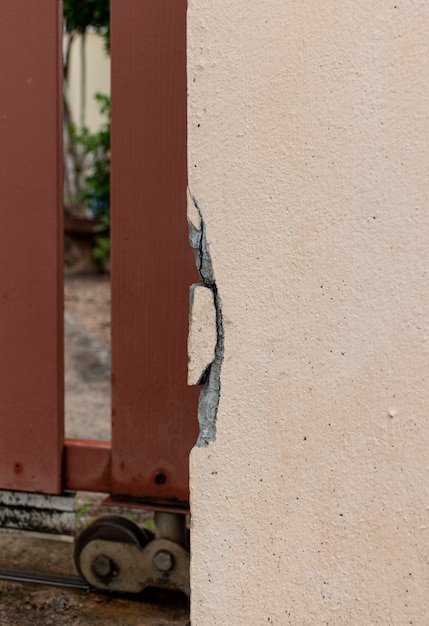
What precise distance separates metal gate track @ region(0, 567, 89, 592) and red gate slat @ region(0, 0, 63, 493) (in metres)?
0.28

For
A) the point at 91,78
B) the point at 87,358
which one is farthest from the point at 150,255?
the point at 91,78

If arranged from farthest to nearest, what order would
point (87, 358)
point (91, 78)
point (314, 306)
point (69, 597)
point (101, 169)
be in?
point (91, 78) < point (101, 169) < point (87, 358) < point (69, 597) < point (314, 306)

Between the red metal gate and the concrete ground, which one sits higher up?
the red metal gate

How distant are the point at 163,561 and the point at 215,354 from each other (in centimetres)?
79

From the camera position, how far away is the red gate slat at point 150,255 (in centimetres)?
203

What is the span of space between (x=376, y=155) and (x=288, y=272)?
0.89ft

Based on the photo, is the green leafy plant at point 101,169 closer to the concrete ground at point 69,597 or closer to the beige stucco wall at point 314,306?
the concrete ground at point 69,597

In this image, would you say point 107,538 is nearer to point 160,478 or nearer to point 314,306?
point 160,478

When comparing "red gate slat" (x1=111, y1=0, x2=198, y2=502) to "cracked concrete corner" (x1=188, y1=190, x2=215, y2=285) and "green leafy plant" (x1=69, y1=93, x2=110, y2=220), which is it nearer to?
"cracked concrete corner" (x1=188, y1=190, x2=215, y2=285)

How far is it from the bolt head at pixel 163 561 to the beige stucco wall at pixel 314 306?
51 cm

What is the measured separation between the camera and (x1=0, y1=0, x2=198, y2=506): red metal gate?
6.71 feet

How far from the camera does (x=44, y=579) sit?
7.44 feet

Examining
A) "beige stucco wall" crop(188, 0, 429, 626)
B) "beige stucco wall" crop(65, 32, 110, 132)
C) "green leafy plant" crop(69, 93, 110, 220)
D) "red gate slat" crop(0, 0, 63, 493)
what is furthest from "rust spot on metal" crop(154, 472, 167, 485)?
"beige stucco wall" crop(65, 32, 110, 132)

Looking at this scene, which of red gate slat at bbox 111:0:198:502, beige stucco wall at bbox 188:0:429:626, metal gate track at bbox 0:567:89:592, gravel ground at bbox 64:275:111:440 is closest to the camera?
beige stucco wall at bbox 188:0:429:626
